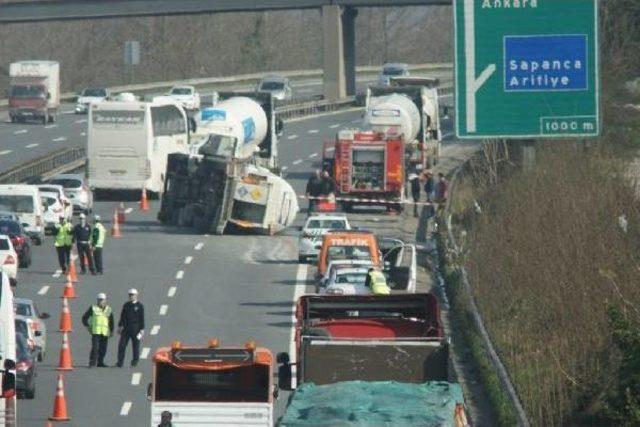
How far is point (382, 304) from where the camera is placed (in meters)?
26.9

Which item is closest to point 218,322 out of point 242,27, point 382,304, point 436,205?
point 382,304

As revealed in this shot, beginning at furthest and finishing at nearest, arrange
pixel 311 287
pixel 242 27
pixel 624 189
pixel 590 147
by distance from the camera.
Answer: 1. pixel 242 27
2. pixel 311 287
3. pixel 590 147
4. pixel 624 189

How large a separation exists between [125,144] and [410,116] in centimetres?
1130

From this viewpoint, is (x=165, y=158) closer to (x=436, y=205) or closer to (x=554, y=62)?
(x=436, y=205)

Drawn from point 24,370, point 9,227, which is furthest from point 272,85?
point 24,370

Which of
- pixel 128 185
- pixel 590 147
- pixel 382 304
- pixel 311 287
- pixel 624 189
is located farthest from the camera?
pixel 128 185

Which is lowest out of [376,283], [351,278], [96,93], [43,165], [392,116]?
[351,278]

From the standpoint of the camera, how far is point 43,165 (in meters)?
71.4

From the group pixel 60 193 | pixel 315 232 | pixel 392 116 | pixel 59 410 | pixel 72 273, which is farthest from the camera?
pixel 392 116

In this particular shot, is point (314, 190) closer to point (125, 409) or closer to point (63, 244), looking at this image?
point (63, 244)

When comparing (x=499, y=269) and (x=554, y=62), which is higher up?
(x=554, y=62)

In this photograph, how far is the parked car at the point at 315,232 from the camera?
5166 centimetres

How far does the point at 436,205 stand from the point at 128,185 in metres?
9.79

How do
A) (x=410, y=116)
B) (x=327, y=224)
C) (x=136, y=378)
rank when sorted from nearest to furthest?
1. (x=136, y=378)
2. (x=327, y=224)
3. (x=410, y=116)
